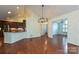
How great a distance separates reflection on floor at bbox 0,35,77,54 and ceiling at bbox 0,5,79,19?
48 cm

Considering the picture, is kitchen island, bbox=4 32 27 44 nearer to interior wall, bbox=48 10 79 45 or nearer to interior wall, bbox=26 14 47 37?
interior wall, bbox=26 14 47 37

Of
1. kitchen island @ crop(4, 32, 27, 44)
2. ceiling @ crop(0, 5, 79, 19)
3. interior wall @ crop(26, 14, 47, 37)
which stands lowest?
kitchen island @ crop(4, 32, 27, 44)

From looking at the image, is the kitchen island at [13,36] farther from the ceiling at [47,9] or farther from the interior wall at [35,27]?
the ceiling at [47,9]

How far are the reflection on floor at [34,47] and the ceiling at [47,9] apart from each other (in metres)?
0.48

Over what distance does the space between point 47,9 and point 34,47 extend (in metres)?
0.80

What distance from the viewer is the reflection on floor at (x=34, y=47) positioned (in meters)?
2.54

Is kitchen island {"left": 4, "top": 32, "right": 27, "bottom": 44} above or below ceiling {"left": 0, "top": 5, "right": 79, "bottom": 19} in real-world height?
below

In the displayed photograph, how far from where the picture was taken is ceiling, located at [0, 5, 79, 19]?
8.12ft

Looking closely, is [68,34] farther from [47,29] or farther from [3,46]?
[3,46]

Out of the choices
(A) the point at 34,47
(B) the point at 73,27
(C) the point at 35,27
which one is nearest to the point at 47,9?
(C) the point at 35,27

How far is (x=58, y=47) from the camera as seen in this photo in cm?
258

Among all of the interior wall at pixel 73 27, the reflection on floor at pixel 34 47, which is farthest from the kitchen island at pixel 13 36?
the interior wall at pixel 73 27

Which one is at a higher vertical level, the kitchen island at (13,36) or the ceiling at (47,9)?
the ceiling at (47,9)

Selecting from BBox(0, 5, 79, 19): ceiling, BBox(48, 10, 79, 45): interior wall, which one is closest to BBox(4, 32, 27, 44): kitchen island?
BBox(0, 5, 79, 19): ceiling
